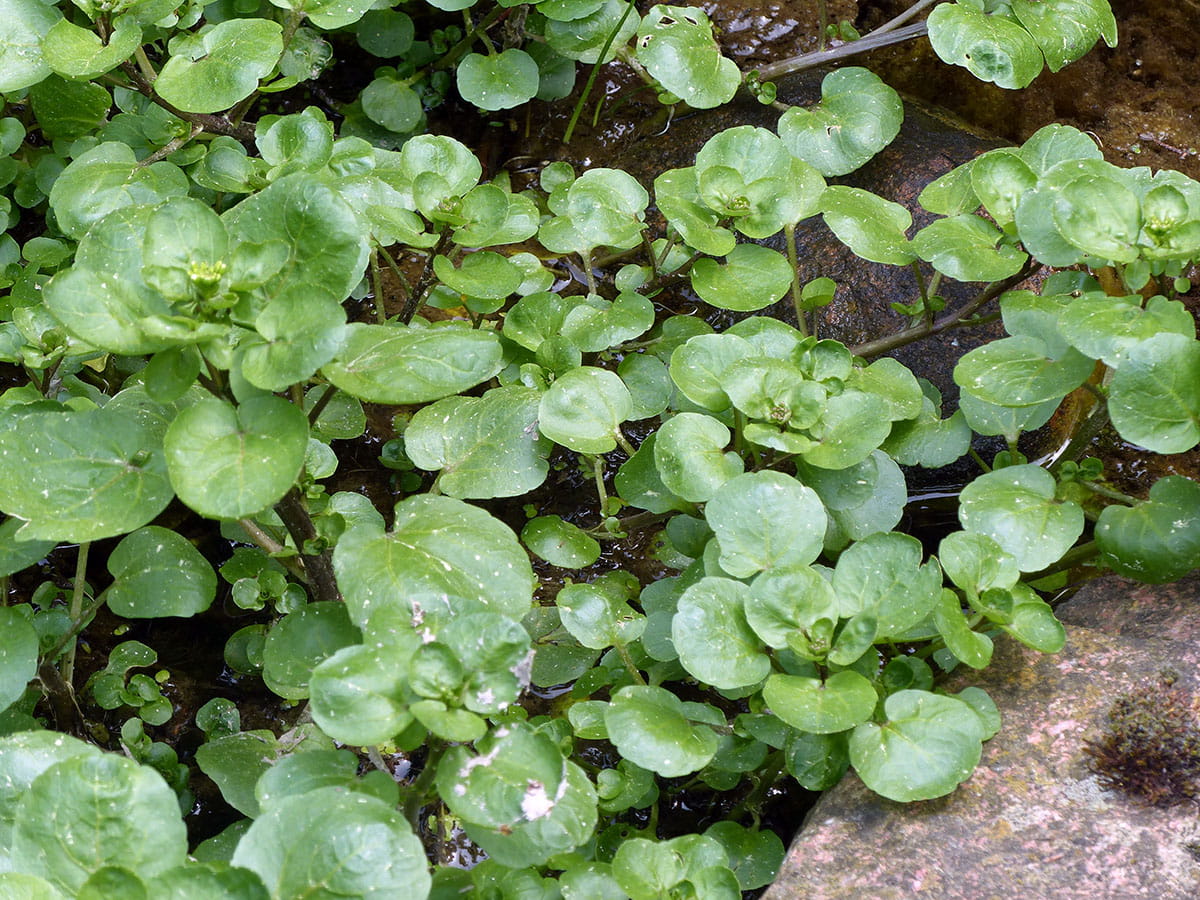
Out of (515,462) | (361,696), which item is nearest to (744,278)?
(515,462)

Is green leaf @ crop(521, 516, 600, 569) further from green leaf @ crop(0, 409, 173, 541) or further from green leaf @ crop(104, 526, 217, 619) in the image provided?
green leaf @ crop(0, 409, 173, 541)

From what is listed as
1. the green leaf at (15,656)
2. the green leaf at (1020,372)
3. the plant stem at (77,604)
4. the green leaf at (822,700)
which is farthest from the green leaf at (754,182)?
the green leaf at (15,656)

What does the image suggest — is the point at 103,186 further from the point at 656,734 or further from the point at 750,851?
the point at 750,851

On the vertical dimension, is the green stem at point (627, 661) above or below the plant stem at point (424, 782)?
below

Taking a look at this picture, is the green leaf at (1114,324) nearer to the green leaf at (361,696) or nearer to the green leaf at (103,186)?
the green leaf at (361,696)

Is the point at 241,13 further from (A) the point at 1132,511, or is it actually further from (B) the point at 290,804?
(A) the point at 1132,511

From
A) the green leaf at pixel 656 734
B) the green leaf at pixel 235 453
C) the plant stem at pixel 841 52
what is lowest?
the green leaf at pixel 656 734

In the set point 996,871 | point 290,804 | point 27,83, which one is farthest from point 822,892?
point 27,83

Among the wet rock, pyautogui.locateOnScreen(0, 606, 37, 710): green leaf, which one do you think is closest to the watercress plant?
pyautogui.locateOnScreen(0, 606, 37, 710): green leaf
